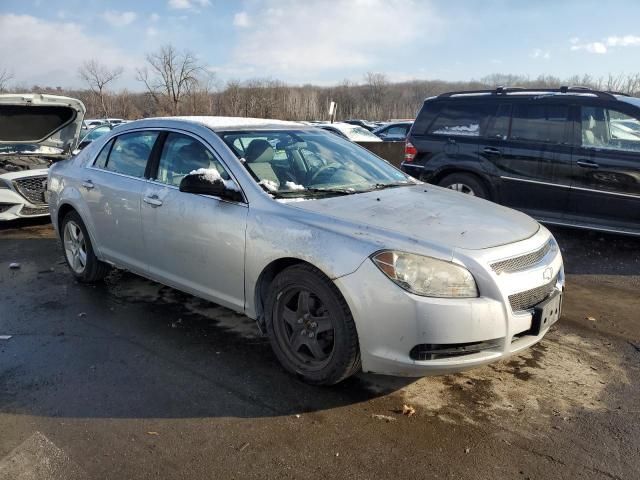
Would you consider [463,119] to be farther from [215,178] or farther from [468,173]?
[215,178]

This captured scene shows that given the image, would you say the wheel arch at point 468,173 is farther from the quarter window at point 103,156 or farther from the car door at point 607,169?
the quarter window at point 103,156

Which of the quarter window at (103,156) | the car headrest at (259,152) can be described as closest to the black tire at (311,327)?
the car headrest at (259,152)

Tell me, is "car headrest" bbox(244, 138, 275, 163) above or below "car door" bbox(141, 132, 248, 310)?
above

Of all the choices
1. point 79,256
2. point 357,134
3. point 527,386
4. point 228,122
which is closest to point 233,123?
point 228,122

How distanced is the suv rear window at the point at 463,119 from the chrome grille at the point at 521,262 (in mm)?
4456

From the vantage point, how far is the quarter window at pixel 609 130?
639 centimetres

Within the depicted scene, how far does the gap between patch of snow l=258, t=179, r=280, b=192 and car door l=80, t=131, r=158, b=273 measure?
1.24 meters

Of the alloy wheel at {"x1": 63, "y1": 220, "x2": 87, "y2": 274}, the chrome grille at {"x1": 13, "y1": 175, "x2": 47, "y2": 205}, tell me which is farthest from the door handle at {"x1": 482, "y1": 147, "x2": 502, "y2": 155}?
the chrome grille at {"x1": 13, "y1": 175, "x2": 47, "y2": 205}

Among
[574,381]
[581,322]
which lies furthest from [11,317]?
Result: [581,322]

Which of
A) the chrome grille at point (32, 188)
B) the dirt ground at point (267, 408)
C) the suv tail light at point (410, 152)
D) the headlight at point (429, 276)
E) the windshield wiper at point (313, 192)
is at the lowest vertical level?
the dirt ground at point (267, 408)

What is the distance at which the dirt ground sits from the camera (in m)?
2.62

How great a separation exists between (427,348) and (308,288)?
770 mm

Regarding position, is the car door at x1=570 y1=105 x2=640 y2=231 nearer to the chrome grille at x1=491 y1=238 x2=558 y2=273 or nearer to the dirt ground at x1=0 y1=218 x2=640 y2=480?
the dirt ground at x1=0 y1=218 x2=640 y2=480

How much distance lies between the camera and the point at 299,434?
2.85 metres
